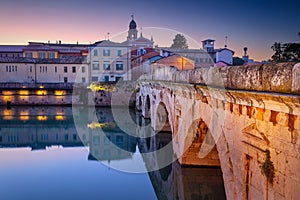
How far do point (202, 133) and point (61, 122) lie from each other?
1917 cm

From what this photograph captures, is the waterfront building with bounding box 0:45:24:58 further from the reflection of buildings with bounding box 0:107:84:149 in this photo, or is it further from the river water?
the river water

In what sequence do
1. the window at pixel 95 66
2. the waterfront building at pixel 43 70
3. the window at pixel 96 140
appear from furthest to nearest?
the window at pixel 95 66, the waterfront building at pixel 43 70, the window at pixel 96 140

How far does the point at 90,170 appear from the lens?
14.8 metres

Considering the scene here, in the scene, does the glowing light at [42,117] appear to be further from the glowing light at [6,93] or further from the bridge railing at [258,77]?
the bridge railing at [258,77]

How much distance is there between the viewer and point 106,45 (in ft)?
154

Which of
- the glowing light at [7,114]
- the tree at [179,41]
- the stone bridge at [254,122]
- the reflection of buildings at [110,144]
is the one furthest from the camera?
the tree at [179,41]

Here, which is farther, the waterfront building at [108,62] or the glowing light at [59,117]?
the waterfront building at [108,62]

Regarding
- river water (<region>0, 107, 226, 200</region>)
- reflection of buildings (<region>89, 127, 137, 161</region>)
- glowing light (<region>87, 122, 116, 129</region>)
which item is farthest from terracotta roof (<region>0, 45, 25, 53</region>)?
reflection of buildings (<region>89, 127, 137, 161</region>)

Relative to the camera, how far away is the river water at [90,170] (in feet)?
38.8

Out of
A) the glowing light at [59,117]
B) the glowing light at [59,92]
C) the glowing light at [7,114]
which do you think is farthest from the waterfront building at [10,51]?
the glowing light at [59,117]

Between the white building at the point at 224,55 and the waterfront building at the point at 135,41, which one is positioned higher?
the waterfront building at the point at 135,41

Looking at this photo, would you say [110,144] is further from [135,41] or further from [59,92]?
[135,41]

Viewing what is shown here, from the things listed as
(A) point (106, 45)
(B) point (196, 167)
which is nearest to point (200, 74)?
(B) point (196, 167)

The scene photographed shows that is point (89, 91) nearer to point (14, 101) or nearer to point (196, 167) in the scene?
point (14, 101)
